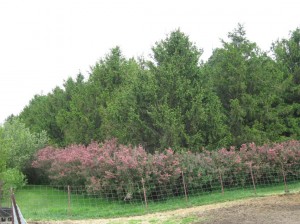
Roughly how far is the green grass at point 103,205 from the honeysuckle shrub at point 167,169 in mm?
496

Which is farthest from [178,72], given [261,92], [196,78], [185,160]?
[261,92]

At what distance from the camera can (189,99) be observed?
18938mm

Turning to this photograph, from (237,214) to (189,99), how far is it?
9039mm

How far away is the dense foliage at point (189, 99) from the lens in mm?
18547

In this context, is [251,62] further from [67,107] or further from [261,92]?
[67,107]

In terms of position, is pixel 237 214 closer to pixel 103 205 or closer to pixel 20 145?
pixel 103 205

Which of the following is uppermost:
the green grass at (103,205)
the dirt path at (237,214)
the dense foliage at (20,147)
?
the dense foliage at (20,147)

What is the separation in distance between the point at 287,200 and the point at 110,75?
14.6 m

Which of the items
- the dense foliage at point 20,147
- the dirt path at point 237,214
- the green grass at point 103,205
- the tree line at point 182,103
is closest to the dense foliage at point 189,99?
the tree line at point 182,103

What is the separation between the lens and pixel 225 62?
24094mm

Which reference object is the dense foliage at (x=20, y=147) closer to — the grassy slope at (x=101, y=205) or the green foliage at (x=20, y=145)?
the green foliage at (x=20, y=145)

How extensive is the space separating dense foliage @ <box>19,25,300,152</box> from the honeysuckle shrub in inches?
77.6

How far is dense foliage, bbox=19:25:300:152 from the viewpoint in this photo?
18.5 m

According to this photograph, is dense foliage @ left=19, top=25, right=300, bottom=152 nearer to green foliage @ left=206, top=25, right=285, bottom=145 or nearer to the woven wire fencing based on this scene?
green foliage @ left=206, top=25, right=285, bottom=145
